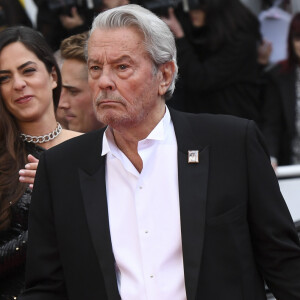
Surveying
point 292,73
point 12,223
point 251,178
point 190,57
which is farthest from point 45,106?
point 292,73

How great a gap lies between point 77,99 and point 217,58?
145 cm

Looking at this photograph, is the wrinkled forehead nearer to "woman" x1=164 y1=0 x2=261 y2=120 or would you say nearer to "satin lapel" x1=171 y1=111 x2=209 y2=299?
"satin lapel" x1=171 y1=111 x2=209 y2=299

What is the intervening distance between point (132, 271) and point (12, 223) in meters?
0.86

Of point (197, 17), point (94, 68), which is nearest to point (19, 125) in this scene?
point (94, 68)

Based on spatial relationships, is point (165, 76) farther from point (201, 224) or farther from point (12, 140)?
point (12, 140)

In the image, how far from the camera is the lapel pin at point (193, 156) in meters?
2.79

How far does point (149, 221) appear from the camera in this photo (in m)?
2.77

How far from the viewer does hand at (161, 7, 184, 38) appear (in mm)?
5488

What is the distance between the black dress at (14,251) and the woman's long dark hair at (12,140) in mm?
34

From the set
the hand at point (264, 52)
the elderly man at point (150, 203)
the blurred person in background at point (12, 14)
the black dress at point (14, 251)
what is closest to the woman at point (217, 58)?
the hand at point (264, 52)

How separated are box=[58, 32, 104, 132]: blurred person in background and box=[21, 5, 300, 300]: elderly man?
143 centimetres

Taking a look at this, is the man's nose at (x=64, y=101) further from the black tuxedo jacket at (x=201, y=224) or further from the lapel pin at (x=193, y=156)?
the lapel pin at (x=193, y=156)

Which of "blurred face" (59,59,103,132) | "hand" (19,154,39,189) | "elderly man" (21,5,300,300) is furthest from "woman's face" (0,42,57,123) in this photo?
"elderly man" (21,5,300,300)

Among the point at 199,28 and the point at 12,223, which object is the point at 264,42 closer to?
the point at 199,28
